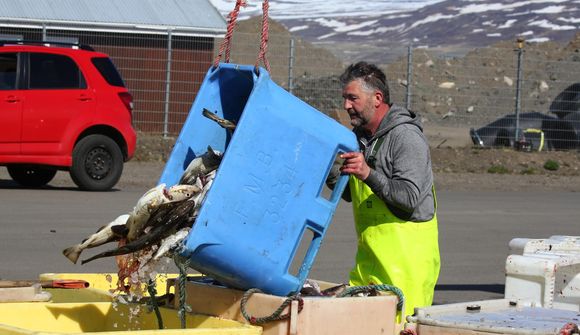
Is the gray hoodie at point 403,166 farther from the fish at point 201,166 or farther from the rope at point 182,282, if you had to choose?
the rope at point 182,282

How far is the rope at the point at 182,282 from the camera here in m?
5.13

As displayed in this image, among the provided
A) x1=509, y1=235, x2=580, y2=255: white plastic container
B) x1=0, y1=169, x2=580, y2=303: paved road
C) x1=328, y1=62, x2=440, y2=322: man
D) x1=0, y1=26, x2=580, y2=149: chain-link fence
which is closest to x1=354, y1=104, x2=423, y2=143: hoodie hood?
x1=328, y1=62, x2=440, y2=322: man

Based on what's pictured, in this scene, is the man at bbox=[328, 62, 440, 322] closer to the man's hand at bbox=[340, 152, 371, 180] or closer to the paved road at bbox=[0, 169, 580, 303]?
the man's hand at bbox=[340, 152, 371, 180]

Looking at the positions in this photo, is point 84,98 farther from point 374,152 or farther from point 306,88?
point 306,88

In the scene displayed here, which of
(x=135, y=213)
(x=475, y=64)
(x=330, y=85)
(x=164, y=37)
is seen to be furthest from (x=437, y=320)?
(x=475, y=64)

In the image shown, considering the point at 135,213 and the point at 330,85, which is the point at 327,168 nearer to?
the point at 135,213

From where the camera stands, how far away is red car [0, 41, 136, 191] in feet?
54.7

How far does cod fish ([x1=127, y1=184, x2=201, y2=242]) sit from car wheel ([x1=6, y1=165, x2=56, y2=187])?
1279 cm

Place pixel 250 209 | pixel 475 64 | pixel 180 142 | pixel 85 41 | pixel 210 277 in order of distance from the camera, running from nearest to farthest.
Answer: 1. pixel 250 209
2. pixel 210 277
3. pixel 180 142
4. pixel 85 41
5. pixel 475 64

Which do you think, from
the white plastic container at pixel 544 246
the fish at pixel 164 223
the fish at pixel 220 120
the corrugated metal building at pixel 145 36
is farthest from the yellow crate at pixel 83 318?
the corrugated metal building at pixel 145 36

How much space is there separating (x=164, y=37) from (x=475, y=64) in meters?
17.4

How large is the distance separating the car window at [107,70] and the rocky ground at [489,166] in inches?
109

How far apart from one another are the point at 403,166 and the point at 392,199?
0.68ft

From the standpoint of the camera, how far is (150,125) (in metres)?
24.9
